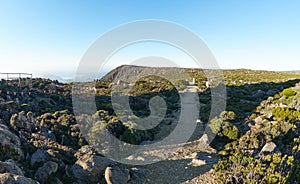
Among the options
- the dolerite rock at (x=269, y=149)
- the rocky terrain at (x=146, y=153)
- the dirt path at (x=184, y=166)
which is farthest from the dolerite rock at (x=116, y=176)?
the dolerite rock at (x=269, y=149)

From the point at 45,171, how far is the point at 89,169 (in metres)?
1.04

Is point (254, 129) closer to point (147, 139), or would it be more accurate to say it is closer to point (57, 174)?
point (147, 139)

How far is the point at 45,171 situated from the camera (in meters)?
5.04

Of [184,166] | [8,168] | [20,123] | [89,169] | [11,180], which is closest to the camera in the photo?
[11,180]

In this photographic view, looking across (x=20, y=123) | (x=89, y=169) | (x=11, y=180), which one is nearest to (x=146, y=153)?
(x=89, y=169)

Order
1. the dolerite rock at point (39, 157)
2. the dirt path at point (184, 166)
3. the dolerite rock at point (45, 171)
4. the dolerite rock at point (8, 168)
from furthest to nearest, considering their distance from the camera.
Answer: the dirt path at point (184, 166) → the dolerite rock at point (39, 157) → the dolerite rock at point (45, 171) → the dolerite rock at point (8, 168)

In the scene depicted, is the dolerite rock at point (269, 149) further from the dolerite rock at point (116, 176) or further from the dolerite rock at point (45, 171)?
the dolerite rock at point (45, 171)

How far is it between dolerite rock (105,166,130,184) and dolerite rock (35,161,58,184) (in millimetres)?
1351

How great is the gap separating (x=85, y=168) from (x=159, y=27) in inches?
223

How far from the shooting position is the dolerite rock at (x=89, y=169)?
17.0 feet

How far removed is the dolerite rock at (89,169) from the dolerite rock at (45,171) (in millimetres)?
477

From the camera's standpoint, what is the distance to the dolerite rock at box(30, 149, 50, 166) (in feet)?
18.1

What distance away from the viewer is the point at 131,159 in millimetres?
6801

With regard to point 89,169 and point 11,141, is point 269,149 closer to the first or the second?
point 89,169
